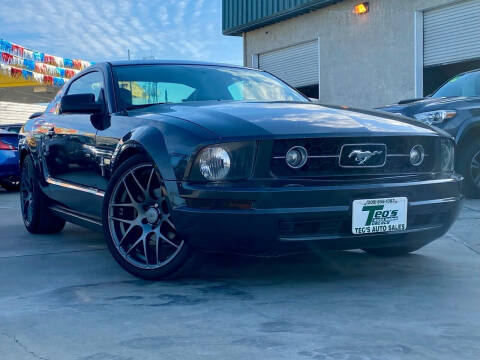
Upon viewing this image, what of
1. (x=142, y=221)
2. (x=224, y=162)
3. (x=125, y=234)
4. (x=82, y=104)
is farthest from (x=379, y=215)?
(x=82, y=104)

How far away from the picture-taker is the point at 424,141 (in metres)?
3.88

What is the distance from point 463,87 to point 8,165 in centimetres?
728

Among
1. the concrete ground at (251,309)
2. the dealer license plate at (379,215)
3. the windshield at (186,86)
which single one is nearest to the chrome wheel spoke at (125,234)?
the concrete ground at (251,309)

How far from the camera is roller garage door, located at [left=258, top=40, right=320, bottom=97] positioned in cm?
1747

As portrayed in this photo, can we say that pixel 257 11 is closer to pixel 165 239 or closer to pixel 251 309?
pixel 165 239

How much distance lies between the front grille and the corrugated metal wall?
13.0 metres

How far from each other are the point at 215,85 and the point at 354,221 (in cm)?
177

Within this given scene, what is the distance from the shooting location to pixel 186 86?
4.73m

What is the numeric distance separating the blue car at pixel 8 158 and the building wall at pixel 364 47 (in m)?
7.51

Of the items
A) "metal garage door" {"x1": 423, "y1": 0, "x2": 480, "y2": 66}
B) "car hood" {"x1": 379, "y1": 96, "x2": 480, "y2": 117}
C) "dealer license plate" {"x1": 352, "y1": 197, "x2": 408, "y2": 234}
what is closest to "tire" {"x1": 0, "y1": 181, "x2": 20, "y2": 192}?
"car hood" {"x1": 379, "y1": 96, "x2": 480, "y2": 117}

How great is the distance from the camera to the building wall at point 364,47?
47.3 ft

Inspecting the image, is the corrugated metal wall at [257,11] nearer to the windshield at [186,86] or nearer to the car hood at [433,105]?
the car hood at [433,105]

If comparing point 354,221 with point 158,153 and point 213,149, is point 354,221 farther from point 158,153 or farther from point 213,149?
point 158,153

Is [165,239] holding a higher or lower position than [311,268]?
higher
